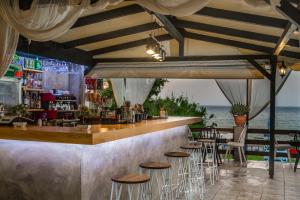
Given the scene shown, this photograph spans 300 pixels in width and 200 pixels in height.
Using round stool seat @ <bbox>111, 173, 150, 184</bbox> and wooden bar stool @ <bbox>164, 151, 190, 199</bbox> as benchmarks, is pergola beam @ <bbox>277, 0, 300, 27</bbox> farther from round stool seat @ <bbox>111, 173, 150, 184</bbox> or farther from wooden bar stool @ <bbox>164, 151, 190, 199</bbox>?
Result: wooden bar stool @ <bbox>164, 151, 190, 199</bbox>

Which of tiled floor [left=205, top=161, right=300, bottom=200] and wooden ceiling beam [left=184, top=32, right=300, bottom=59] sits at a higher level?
wooden ceiling beam [left=184, top=32, right=300, bottom=59]

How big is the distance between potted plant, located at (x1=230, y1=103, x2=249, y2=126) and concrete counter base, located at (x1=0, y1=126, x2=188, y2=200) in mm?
6268

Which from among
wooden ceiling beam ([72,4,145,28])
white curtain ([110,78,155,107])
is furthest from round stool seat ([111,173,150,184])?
white curtain ([110,78,155,107])

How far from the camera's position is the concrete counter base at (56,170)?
3.52 meters

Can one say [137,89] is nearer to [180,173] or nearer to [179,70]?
[179,70]

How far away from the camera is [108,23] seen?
266 inches

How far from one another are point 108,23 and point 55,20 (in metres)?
2.88

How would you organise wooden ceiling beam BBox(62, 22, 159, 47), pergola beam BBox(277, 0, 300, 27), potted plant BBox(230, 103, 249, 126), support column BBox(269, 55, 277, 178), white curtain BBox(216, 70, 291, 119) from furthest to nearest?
white curtain BBox(216, 70, 291, 119) < potted plant BBox(230, 103, 249, 126) < support column BBox(269, 55, 277, 178) < wooden ceiling beam BBox(62, 22, 159, 47) < pergola beam BBox(277, 0, 300, 27)

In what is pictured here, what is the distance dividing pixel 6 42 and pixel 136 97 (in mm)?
6765

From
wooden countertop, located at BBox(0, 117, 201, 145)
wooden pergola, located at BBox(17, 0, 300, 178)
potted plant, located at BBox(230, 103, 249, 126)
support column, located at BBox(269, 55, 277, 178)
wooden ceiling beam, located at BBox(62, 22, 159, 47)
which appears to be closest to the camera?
wooden countertop, located at BBox(0, 117, 201, 145)

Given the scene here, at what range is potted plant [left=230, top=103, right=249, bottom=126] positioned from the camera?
9.81 metres

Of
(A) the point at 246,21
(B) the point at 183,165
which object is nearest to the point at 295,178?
(B) the point at 183,165

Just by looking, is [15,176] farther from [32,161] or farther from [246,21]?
[246,21]

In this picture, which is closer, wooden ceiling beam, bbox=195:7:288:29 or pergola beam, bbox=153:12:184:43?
wooden ceiling beam, bbox=195:7:288:29
